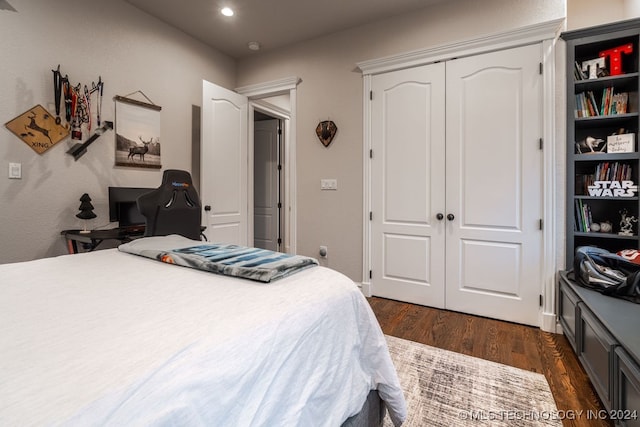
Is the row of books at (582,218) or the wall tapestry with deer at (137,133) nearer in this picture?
the row of books at (582,218)

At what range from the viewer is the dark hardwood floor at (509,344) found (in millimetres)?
1628

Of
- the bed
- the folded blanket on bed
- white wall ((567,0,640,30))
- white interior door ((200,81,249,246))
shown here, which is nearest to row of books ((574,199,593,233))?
white wall ((567,0,640,30))

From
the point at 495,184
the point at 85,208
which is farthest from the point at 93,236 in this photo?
the point at 495,184

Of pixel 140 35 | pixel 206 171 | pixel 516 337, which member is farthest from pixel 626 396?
pixel 140 35

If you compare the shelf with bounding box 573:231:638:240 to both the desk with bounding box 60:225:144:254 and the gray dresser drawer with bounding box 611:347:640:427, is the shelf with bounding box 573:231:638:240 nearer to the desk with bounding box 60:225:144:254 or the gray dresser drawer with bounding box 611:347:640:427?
the gray dresser drawer with bounding box 611:347:640:427

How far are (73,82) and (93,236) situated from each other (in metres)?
1.34

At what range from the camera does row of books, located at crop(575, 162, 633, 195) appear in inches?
91.0

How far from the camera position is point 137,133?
3.07 meters

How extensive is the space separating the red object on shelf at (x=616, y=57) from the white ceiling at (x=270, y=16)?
1.48m

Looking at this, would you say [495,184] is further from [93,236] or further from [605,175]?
[93,236]

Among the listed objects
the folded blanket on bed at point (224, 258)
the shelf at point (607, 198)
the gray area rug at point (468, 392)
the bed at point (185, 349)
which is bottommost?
the gray area rug at point (468, 392)

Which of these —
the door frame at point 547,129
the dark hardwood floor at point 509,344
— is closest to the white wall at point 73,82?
the dark hardwood floor at point 509,344

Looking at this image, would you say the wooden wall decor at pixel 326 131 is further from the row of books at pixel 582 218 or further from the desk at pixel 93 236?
the row of books at pixel 582 218

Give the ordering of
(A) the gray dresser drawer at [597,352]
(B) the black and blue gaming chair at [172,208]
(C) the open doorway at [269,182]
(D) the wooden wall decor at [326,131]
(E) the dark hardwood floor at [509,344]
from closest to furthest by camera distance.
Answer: (A) the gray dresser drawer at [597,352]
(E) the dark hardwood floor at [509,344]
(B) the black and blue gaming chair at [172,208]
(D) the wooden wall decor at [326,131]
(C) the open doorway at [269,182]
